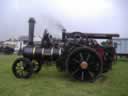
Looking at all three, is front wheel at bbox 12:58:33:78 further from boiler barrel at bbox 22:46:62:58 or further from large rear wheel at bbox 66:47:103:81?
large rear wheel at bbox 66:47:103:81

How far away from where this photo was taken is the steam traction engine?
6750mm

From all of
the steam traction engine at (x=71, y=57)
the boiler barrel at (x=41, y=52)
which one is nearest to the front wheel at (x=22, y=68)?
the steam traction engine at (x=71, y=57)

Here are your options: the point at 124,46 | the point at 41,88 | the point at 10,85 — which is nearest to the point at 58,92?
the point at 41,88

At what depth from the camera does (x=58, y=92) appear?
5.38m

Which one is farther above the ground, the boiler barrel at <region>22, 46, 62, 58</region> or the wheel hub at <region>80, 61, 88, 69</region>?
the boiler barrel at <region>22, 46, 62, 58</region>

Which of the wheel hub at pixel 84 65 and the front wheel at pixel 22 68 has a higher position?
the wheel hub at pixel 84 65

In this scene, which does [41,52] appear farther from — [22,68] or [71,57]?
[71,57]

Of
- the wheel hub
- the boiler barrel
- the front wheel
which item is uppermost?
the boiler barrel

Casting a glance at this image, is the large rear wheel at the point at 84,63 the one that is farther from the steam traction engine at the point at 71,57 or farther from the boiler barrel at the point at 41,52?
the boiler barrel at the point at 41,52

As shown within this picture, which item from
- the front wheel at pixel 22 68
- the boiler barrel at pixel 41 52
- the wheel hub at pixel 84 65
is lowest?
the front wheel at pixel 22 68

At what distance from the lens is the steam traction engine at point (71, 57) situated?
6750 mm

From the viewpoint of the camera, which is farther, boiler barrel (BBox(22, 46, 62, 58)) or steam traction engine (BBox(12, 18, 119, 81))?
boiler barrel (BBox(22, 46, 62, 58))

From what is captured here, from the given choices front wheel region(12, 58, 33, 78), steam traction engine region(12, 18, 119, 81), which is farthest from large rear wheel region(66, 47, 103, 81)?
front wheel region(12, 58, 33, 78)

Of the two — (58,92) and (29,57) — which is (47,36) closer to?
(29,57)
